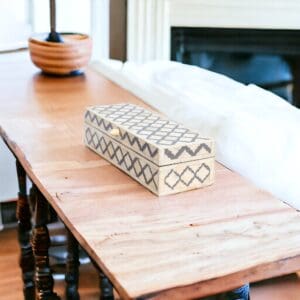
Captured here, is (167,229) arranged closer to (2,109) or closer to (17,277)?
(2,109)

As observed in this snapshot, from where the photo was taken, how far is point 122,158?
105 centimetres

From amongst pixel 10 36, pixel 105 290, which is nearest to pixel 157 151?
pixel 105 290

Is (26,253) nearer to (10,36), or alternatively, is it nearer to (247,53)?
(10,36)

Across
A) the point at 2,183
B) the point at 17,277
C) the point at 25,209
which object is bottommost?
the point at 17,277

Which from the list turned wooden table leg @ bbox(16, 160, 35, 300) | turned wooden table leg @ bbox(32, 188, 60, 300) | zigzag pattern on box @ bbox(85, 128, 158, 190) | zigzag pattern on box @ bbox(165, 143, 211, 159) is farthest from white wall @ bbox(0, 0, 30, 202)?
zigzag pattern on box @ bbox(165, 143, 211, 159)

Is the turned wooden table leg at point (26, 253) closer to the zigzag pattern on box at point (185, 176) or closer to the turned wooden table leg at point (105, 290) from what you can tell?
the turned wooden table leg at point (105, 290)

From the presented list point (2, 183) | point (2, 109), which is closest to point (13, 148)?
point (2, 109)

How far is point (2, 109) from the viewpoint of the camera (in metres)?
1.44

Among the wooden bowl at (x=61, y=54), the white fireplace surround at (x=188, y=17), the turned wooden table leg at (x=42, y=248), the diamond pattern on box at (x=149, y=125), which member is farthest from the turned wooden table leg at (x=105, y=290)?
the white fireplace surround at (x=188, y=17)

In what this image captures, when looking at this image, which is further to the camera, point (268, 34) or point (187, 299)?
point (268, 34)

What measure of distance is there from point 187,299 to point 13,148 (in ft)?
1.96

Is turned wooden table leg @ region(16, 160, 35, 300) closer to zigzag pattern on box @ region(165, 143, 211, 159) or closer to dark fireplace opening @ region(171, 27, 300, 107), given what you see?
zigzag pattern on box @ region(165, 143, 211, 159)

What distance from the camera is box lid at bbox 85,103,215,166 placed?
0.94m

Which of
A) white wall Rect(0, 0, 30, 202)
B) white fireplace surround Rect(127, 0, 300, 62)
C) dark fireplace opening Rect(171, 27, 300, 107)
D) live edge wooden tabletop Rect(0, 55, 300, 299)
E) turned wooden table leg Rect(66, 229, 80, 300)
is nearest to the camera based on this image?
live edge wooden tabletop Rect(0, 55, 300, 299)
